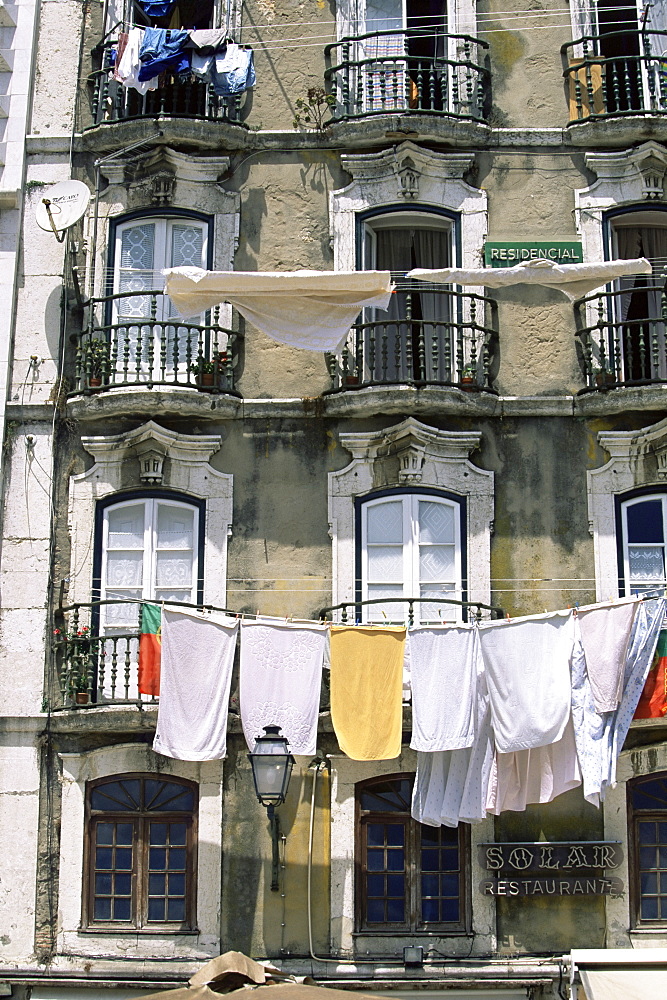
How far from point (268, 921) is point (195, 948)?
0.84 metres

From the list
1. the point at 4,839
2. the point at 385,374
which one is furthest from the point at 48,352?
the point at 4,839

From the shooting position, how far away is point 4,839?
1688 cm

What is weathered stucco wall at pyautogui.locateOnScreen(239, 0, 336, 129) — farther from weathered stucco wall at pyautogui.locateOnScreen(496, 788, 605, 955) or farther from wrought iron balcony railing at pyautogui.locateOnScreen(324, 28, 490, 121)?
weathered stucco wall at pyautogui.locateOnScreen(496, 788, 605, 955)

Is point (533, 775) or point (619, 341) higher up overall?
point (619, 341)

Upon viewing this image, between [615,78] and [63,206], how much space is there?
7.16 m

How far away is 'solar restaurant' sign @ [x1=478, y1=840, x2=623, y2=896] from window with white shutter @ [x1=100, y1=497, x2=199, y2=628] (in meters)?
4.64

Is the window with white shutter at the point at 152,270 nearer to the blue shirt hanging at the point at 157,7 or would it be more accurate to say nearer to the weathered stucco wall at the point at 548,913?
the blue shirt hanging at the point at 157,7

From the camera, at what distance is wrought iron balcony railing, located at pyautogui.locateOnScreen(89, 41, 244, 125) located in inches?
755

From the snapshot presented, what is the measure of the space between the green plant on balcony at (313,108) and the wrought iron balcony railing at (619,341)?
4088 millimetres

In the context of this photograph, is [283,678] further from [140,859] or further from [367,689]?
[140,859]

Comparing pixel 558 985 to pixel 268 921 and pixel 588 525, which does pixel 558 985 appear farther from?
pixel 588 525

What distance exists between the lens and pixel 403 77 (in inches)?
759

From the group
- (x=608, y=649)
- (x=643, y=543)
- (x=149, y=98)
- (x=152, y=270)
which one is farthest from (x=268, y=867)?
(x=149, y=98)

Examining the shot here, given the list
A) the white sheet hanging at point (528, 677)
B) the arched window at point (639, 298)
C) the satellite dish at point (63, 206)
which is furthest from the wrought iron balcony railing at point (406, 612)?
the satellite dish at point (63, 206)
